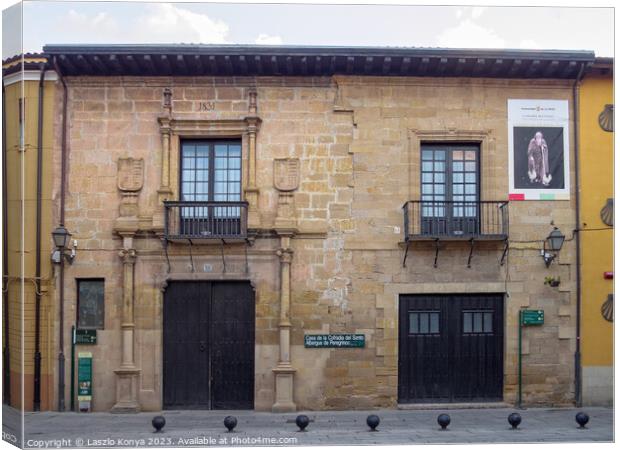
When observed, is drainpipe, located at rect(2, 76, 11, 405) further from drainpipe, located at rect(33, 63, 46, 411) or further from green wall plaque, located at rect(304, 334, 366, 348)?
green wall plaque, located at rect(304, 334, 366, 348)

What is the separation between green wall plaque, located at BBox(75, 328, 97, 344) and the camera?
1251 cm

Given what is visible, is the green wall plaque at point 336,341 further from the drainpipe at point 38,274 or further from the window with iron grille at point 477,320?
the drainpipe at point 38,274

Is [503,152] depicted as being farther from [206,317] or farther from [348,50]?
[206,317]

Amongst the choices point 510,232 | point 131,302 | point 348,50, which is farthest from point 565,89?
point 131,302

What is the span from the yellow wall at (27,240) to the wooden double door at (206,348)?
1.98m

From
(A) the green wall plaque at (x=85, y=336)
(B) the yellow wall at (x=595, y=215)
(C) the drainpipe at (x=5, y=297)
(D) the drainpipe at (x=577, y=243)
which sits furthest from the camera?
(A) the green wall plaque at (x=85, y=336)

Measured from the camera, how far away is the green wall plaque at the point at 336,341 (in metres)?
12.8

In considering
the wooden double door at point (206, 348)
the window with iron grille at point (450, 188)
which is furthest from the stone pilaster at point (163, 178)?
the window with iron grille at point (450, 188)

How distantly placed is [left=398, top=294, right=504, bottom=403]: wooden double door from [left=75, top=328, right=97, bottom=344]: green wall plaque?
527 centimetres

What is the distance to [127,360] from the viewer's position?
41.3 ft

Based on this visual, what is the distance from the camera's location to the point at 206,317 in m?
12.9

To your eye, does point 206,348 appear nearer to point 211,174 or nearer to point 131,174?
point 211,174

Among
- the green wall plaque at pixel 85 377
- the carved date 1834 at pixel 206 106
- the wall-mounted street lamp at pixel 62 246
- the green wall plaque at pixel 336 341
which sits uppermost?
the carved date 1834 at pixel 206 106

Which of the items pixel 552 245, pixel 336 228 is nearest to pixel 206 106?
pixel 336 228
